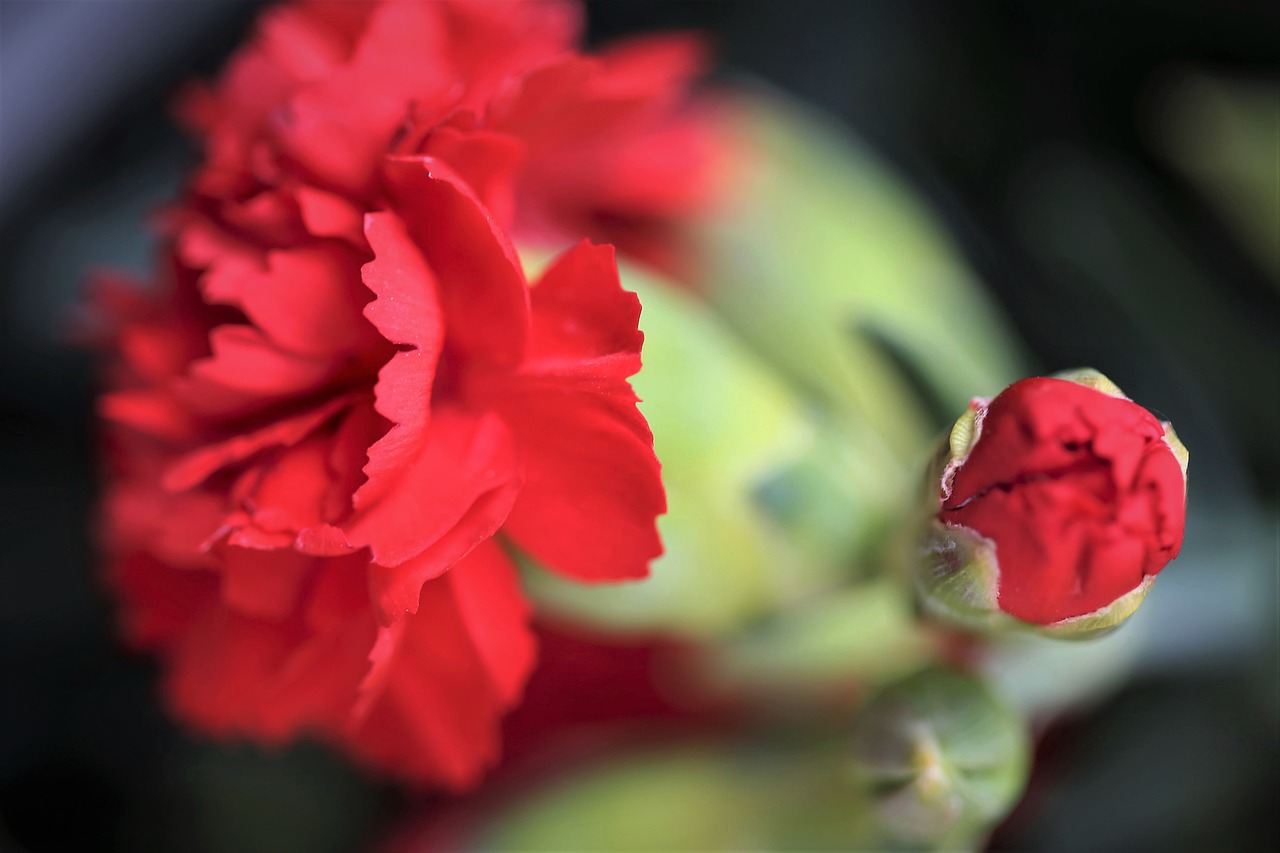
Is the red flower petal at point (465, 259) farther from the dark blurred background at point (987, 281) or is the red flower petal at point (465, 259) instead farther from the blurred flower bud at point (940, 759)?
the dark blurred background at point (987, 281)

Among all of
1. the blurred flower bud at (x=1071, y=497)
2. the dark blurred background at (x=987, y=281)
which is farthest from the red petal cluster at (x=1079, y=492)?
the dark blurred background at (x=987, y=281)

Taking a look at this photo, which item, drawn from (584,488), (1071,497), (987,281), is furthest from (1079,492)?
(987,281)

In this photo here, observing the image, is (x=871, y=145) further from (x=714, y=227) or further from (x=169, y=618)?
(x=169, y=618)

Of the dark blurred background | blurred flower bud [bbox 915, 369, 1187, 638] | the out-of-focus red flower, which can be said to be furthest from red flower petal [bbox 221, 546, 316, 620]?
the dark blurred background

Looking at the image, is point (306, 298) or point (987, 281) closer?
point (306, 298)

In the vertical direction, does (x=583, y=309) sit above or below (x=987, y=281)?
above

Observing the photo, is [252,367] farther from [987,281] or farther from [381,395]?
[987,281]
